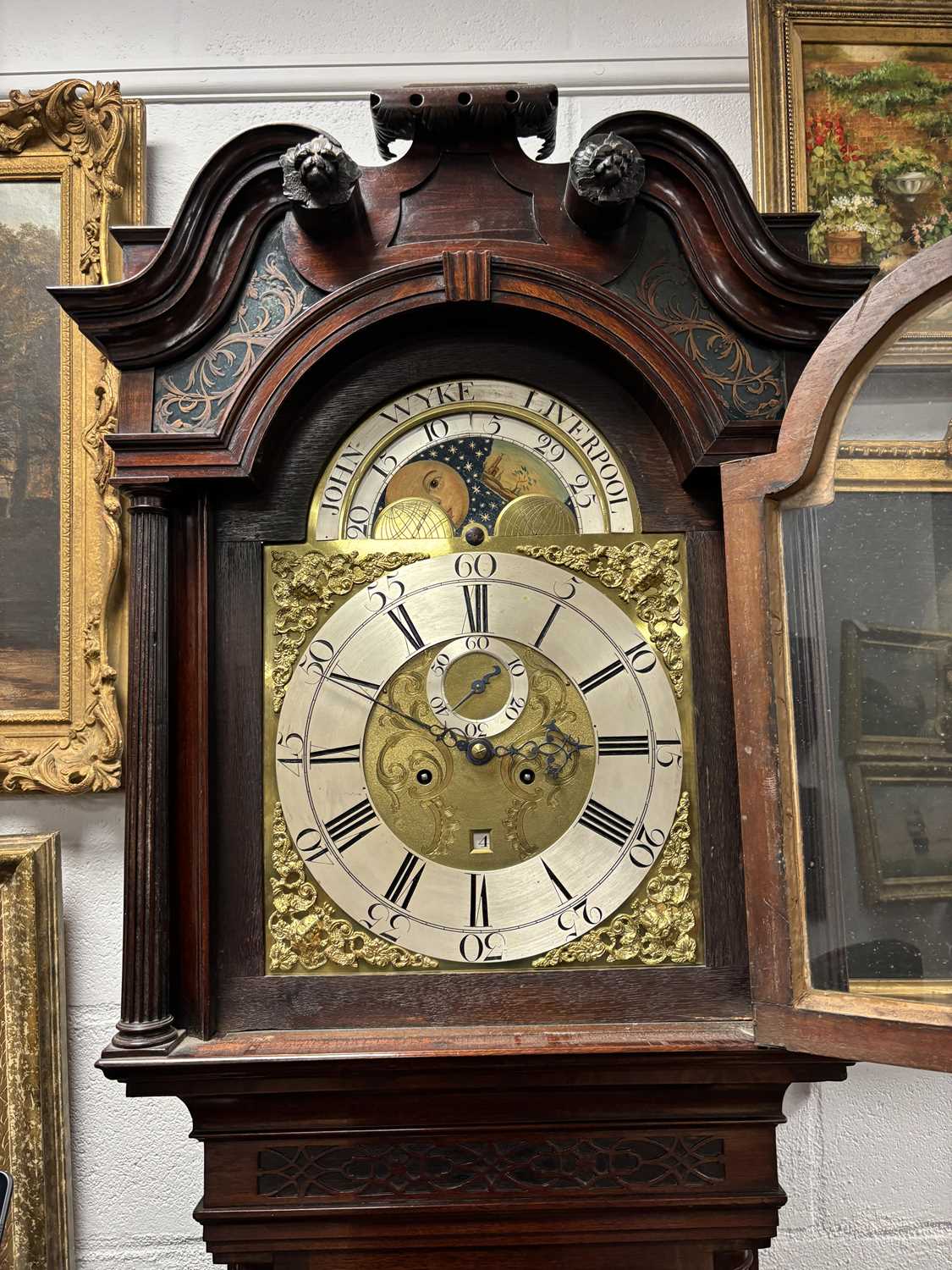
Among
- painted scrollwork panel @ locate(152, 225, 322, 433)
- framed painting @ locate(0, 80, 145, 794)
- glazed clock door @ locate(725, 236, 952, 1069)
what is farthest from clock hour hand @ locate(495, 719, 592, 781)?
framed painting @ locate(0, 80, 145, 794)

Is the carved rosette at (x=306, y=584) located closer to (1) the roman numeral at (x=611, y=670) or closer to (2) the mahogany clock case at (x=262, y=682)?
(2) the mahogany clock case at (x=262, y=682)

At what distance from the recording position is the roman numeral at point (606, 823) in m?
1.29

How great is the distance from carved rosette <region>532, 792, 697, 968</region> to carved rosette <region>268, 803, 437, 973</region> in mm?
194

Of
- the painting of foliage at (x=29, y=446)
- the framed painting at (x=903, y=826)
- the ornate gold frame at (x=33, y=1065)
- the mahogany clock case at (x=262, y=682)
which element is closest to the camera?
the framed painting at (x=903, y=826)

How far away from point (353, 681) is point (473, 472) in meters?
0.33

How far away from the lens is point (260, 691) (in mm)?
1307

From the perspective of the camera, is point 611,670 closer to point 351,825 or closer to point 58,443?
point 351,825

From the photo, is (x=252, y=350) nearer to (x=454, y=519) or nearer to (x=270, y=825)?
(x=454, y=519)

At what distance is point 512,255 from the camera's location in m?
1.31

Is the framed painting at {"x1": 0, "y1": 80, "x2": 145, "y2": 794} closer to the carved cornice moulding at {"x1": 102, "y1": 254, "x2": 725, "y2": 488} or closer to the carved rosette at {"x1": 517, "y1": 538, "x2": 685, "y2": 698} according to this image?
the carved cornice moulding at {"x1": 102, "y1": 254, "x2": 725, "y2": 488}

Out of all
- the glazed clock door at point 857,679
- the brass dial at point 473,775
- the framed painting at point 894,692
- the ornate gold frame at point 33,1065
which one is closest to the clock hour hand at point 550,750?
the brass dial at point 473,775

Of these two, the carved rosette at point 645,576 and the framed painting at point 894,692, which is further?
the carved rosette at point 645,576

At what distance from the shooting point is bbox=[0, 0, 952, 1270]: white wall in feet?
5.36

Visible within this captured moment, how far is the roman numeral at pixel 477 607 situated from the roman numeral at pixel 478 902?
0.33 m
